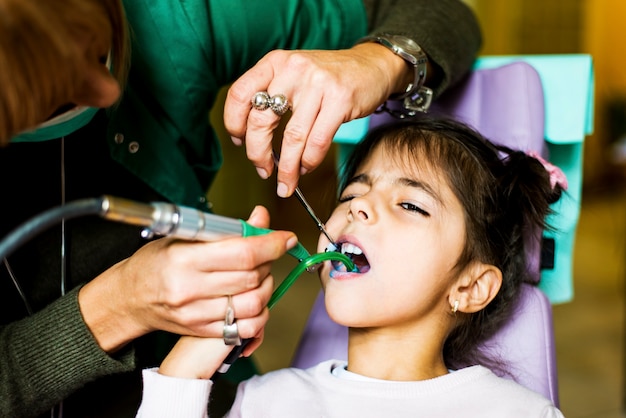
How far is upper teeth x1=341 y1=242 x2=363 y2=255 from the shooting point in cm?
108

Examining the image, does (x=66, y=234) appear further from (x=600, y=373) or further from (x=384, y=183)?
(x=600, y=373)

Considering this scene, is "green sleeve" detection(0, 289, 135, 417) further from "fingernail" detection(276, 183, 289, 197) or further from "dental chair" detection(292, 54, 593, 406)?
"dental chair" detection(292, 54, 593, 406)

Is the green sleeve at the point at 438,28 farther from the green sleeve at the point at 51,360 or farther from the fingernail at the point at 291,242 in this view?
the green sleeve at the point at 51,360

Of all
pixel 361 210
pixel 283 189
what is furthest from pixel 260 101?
pixel 361 210

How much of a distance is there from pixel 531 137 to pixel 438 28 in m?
0.28

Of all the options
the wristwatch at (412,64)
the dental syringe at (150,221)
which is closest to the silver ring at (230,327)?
the dental syringe at (150,221)

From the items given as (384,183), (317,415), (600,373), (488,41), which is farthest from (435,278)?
(488,41)

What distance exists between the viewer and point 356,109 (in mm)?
995

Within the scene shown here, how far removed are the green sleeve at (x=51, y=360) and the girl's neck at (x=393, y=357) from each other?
1.24ft

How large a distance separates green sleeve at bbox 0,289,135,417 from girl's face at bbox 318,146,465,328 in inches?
13.1

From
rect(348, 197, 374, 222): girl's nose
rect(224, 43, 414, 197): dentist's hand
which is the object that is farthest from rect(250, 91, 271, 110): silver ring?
rect(348, 197, 374, 222): girl's nose

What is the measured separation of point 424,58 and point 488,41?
4.15 m

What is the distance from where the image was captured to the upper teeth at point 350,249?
1081mm

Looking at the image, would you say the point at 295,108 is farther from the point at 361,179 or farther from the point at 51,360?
the point at 51,360
